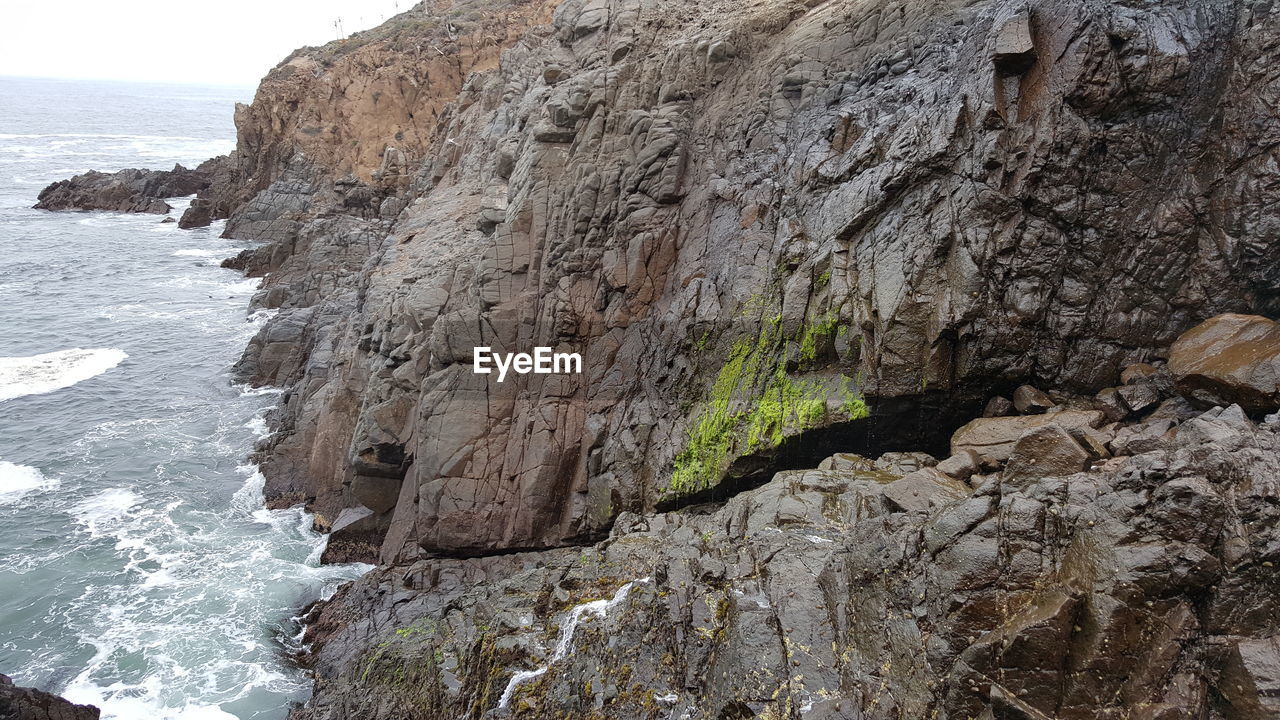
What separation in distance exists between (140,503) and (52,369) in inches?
651

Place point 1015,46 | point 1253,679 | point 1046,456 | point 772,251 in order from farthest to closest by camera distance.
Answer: point 772,251 < point 1015,46 < point 1046,456 < point 1253,679

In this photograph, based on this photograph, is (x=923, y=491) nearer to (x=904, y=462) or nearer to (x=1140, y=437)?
(x=904, y=462)

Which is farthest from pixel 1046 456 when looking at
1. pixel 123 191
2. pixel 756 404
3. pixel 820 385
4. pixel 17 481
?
pixel 123 191

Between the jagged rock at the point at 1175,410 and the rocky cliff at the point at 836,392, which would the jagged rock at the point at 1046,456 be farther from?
the jagged rock at the point at 1175,410

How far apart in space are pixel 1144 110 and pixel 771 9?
1323 cm

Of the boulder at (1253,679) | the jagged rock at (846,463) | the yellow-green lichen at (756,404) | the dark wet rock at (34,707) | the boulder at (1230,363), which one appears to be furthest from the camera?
the yellow-green lichen at (756,404)

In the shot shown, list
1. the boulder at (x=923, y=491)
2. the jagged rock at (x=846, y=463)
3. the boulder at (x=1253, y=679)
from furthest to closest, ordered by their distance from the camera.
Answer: the jagged rock at (x=846, y=463) → the boulder at (x=923, y=491) → the boulder at (x=1253, y=679)

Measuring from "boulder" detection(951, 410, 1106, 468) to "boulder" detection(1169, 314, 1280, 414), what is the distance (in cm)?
161

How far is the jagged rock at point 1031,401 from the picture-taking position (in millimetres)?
14250

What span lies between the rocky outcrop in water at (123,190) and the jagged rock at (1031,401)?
250 ft

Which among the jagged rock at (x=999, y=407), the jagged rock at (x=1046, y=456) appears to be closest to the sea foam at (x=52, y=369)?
the jagged rock at (x=999, y=407)

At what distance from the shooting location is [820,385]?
1642 cm

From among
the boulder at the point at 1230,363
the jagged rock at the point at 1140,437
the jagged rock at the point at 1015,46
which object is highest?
the jagged rock at the point at 1015,46

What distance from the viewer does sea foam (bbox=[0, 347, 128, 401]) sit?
34.5 meters
